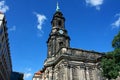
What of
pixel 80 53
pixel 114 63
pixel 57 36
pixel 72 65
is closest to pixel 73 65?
pixel 72 65

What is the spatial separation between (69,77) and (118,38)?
15.3 meters

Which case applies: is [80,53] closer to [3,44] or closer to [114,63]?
[3,44]

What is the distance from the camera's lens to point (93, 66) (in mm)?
38094

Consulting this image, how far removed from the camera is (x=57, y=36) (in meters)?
45.5

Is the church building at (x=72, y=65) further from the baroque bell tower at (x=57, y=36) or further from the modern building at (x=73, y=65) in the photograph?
the baroque bell tower at (x=57, y=36)

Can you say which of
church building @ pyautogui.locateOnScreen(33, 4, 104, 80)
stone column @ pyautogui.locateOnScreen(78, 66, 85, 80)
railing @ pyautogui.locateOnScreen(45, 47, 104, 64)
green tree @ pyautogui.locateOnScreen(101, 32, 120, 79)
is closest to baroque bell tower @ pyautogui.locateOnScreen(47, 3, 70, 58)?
church building @ pyautogui.locateOnScreen(33, 4, 104, 80)

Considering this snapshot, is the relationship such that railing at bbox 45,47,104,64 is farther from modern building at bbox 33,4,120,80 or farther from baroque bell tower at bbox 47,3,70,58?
baroque bell tower at bbox 47,3,70,58

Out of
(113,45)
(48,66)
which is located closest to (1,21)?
(113,45)

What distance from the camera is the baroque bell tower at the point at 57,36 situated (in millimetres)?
44531

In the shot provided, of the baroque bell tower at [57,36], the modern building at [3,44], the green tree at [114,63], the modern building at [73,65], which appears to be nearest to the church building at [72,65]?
the modern building at [73,65]

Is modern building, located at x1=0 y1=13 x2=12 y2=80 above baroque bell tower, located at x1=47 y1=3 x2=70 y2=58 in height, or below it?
below

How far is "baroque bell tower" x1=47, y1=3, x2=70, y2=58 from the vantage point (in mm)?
44531

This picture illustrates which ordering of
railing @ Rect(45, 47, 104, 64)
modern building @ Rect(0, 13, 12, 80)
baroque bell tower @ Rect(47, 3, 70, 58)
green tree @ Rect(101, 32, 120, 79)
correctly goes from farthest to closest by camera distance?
baroque bell tower @ Rect(47, 3, 70, 58) → railing @ Rect(45, 47, 104, 64) → modern building @ Rect(0, 13, 12, 80) → green tree @ Rect(101, 32, 120, 79)

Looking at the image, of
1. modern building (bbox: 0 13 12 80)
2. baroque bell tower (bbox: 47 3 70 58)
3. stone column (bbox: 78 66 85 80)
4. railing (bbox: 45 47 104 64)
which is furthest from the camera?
baroque bell tower (bbox: 47 3 70 58)
